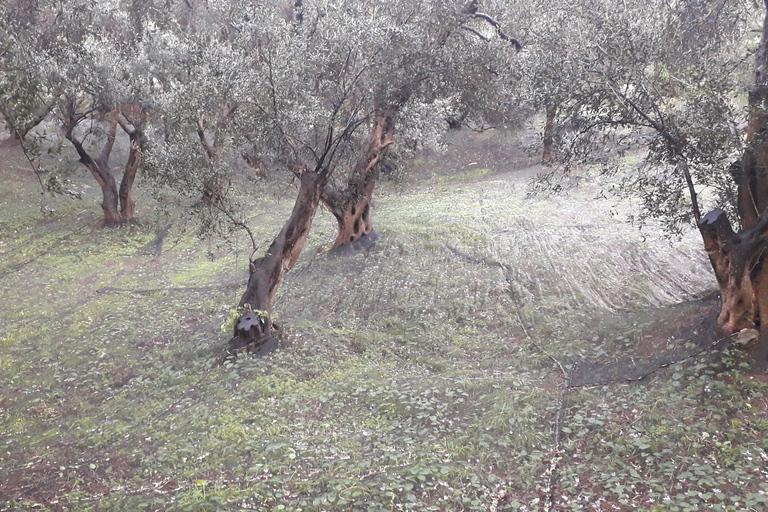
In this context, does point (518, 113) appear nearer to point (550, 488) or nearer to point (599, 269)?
point (599, 269)

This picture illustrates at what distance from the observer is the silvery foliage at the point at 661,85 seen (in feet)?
32.4

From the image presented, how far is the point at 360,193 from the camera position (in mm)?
21359

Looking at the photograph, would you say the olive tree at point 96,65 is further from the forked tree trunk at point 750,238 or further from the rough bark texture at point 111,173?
the forked tree trunk at point 750,238

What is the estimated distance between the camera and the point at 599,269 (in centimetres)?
1744

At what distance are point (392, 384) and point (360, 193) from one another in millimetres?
11348

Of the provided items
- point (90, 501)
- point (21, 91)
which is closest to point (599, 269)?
point (90, 501)

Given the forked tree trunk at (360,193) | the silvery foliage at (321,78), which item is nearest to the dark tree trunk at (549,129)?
the silvery foliage at (321,78)

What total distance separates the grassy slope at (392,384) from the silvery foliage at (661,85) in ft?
11.3

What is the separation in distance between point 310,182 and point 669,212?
27.2ft

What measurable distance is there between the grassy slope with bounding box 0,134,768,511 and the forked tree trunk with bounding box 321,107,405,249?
1.22m

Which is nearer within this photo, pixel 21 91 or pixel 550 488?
pixel 550 488

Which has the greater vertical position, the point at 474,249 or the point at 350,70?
the point at 350,70

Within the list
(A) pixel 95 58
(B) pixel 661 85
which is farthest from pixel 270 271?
(A) pixel 95 58

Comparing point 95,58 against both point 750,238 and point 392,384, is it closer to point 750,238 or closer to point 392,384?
point 392,384
